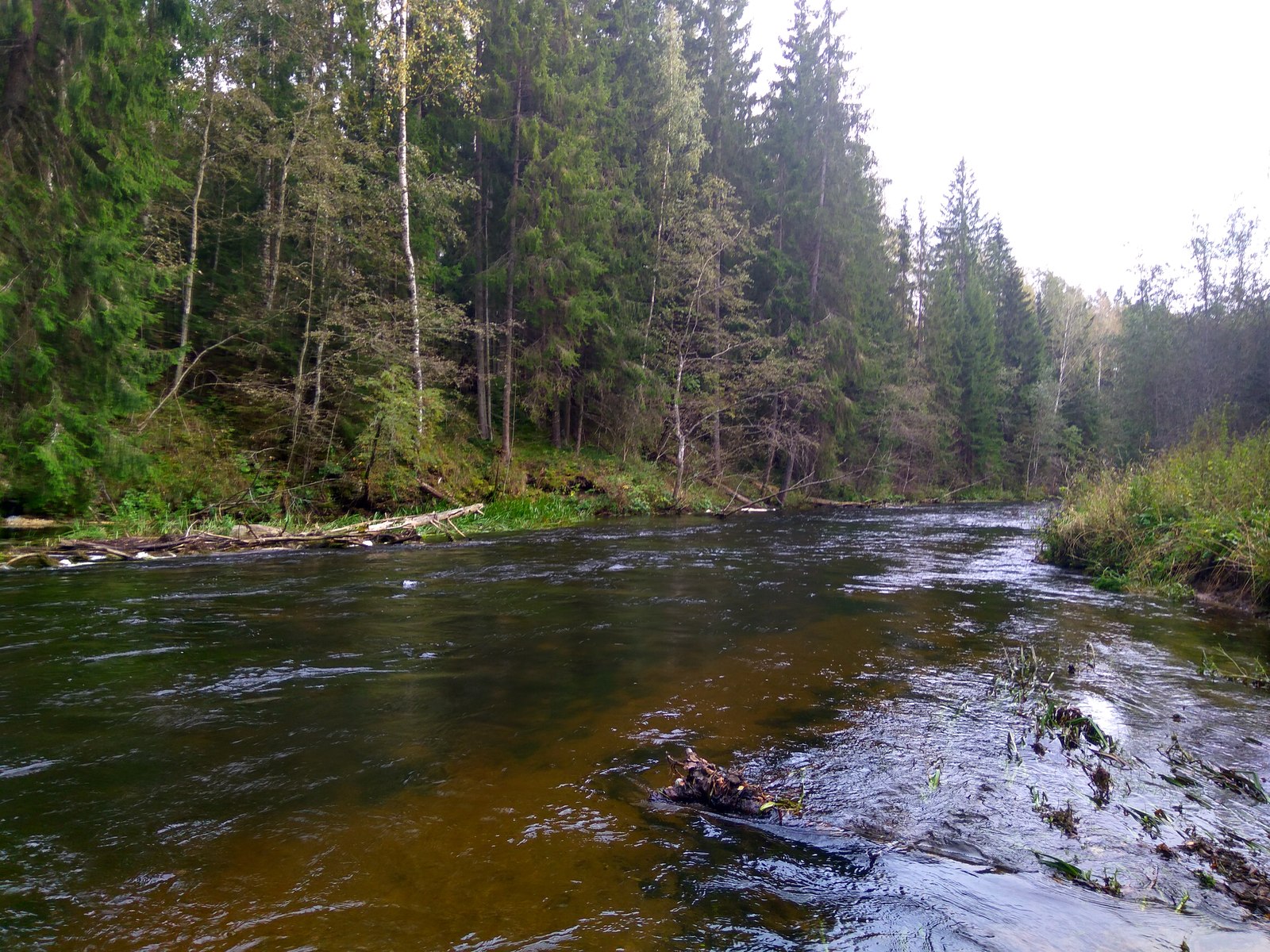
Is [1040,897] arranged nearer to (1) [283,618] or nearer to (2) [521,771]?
(2) [521,771]

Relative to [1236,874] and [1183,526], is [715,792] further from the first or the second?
[1183,526]

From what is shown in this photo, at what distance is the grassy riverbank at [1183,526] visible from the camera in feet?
28.0

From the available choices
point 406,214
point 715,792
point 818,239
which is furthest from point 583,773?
point 818,239

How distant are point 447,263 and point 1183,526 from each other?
72.3 feet

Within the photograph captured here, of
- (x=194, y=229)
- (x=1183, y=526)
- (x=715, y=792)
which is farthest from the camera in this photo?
(x=194, y=229)

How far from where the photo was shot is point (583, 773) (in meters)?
3.87

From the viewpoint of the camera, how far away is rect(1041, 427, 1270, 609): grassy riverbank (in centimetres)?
852

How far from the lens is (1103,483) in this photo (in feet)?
40.4

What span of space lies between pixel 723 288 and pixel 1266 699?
21087 mm

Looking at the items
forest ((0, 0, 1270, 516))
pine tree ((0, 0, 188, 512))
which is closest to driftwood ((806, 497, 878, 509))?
forest ((0, 0, 1270, 516))

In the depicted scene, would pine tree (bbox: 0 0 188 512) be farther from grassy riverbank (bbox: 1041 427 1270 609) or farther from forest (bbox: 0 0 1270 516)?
grassy riverbank (bbox: 1041 427 1270 609)

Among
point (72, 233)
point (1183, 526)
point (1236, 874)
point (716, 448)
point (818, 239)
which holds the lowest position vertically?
point (1236, 874)

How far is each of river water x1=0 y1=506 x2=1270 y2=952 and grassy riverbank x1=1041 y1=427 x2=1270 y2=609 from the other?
1054mm

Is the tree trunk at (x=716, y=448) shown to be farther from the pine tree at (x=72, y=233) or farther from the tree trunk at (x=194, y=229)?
the pine tree at (x=72, y=233)
